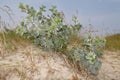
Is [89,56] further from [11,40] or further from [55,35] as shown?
[11,40]

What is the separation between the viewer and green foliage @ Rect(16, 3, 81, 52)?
543 centimetres

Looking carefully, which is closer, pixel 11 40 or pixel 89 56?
pixel 89 56

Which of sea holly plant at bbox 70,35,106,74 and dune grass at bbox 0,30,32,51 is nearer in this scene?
sea holly plant at bbox 70,35,106,74

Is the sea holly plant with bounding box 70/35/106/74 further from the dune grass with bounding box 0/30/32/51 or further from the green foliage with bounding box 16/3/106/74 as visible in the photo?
the dune grass with bounding box 0/30/32/51

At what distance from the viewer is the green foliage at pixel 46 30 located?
543cm

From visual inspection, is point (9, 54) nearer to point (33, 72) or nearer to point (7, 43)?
point (7, 43)

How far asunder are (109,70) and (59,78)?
121 centimetres

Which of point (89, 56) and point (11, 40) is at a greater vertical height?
point (11, 40)

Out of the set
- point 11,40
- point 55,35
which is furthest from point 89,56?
point 11,40

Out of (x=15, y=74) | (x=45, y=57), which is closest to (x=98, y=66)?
(x=45, y=57)

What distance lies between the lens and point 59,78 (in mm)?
4859

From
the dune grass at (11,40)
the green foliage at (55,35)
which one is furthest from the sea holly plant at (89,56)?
the dune grass at (11,40)

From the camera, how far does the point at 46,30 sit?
5.43 metres

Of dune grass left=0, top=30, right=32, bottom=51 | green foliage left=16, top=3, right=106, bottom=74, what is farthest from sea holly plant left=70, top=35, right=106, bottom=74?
dune grass left=0, top=30, right=32, bottom=51
